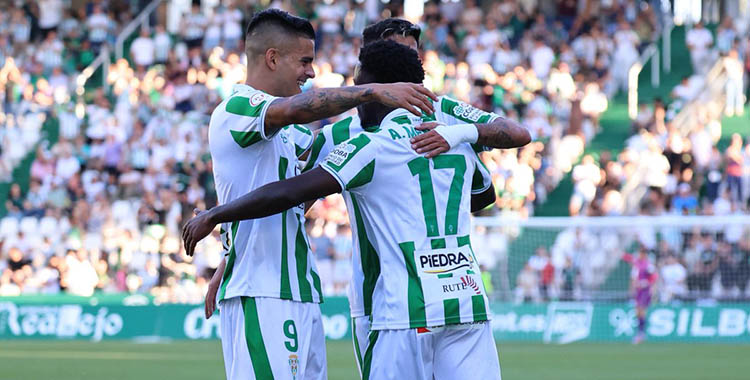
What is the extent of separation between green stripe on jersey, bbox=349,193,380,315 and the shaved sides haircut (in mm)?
797

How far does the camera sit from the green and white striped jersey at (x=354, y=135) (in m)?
6.17

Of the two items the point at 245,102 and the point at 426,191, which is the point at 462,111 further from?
the point at 245,102

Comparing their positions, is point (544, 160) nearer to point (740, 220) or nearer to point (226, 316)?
point (740, 220)

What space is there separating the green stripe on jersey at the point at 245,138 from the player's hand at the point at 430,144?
2.30ft

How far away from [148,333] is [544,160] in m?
8.38

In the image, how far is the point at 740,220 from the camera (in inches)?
878

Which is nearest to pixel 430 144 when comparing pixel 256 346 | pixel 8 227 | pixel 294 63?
pixel 294 63

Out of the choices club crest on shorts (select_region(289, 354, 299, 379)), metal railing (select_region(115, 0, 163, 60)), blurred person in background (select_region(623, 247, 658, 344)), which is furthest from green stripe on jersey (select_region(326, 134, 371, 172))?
metal railing (select_region(115, 0, 163, 60))

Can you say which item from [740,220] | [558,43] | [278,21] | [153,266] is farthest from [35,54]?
[278,21]

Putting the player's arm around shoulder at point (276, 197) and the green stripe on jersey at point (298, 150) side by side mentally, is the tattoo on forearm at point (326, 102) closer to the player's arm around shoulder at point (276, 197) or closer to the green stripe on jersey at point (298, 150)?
the player's arm around shoulder at point (276, 197)

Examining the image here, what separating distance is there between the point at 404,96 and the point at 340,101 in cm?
28

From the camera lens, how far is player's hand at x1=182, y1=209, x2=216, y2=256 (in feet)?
19.4

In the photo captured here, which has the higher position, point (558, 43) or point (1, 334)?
point (558, 43)

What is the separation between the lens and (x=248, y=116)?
5.85m
